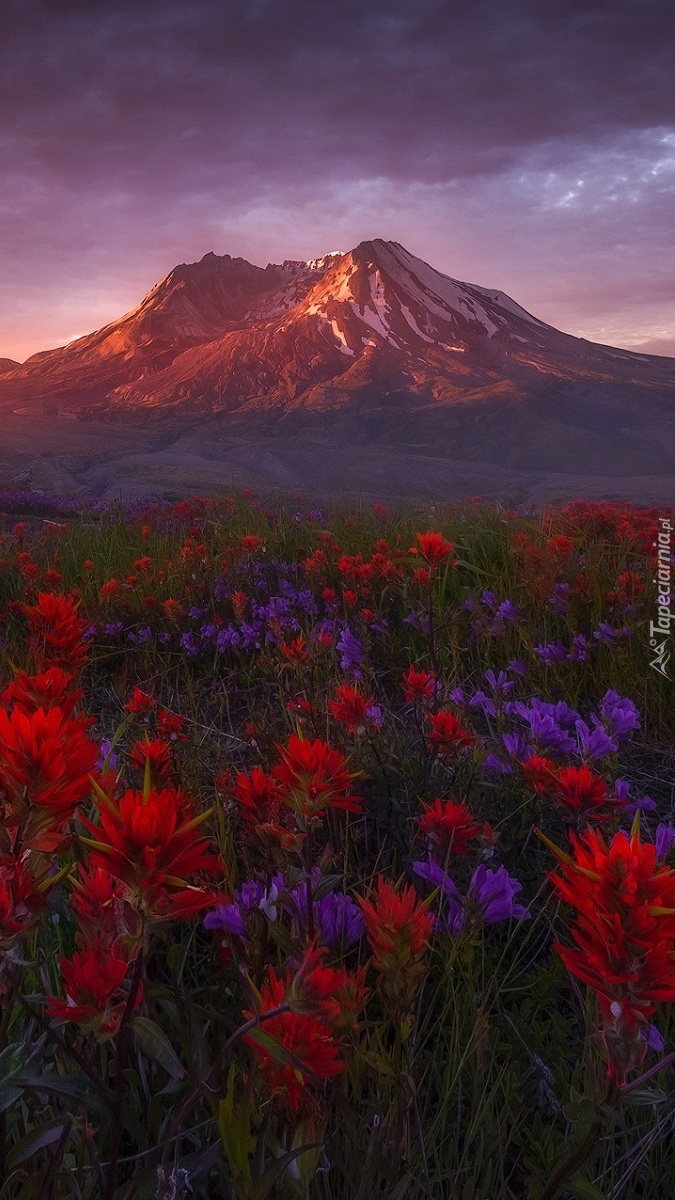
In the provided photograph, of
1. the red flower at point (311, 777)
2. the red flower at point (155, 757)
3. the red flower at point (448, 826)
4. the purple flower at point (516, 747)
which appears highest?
the red flower at point (311, 777)

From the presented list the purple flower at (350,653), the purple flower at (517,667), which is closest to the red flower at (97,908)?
the purple flower at (350,653)

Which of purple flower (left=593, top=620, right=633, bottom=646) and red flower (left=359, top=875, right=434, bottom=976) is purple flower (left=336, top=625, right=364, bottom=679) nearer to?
purple flower (left=593, top=620, right=633, bottom=646)

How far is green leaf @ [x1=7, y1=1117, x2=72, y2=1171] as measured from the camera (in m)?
0.68

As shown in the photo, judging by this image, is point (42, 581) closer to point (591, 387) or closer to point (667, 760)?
point (667, 760)

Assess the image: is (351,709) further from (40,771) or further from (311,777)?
(40,771)

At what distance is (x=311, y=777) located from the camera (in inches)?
35.0

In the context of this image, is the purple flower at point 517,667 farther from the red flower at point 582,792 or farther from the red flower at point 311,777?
the red flower at point 311,777

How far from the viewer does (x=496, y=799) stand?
5.89 ft

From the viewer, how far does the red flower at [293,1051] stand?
Result: 0.72 m

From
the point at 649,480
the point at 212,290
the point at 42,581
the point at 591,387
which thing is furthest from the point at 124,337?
the point at 42,581

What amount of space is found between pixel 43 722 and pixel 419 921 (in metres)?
0.44

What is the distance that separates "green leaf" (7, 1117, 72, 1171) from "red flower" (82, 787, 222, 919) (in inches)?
10.3

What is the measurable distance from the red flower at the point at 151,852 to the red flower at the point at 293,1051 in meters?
0.19

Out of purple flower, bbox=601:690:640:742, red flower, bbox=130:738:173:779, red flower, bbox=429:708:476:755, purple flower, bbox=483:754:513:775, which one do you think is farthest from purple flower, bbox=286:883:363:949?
purple flower, bbox=601:690:640:742
